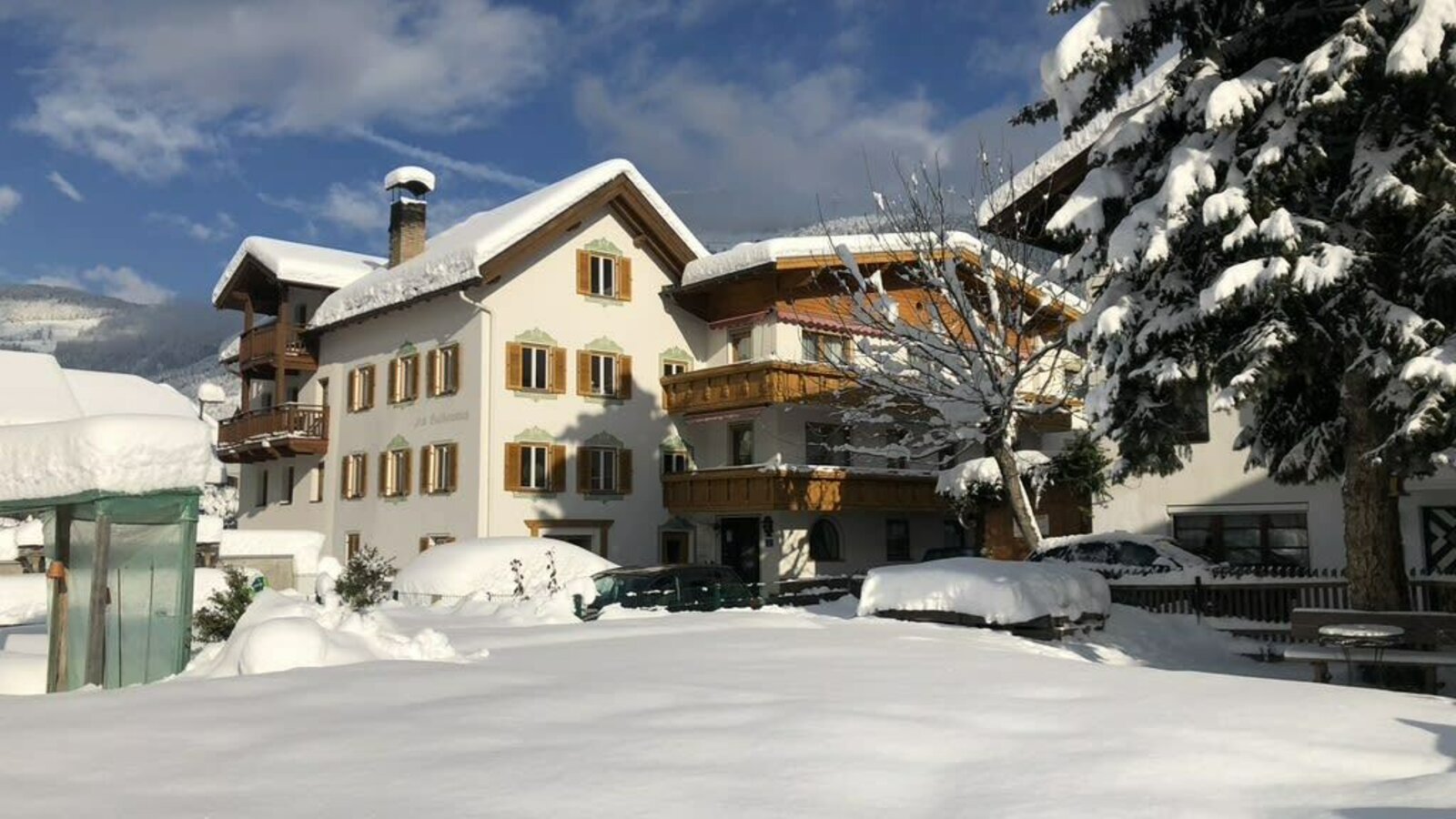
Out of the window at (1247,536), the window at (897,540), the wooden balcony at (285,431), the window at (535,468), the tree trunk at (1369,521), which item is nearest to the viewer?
the tree trunk at (1369,521)

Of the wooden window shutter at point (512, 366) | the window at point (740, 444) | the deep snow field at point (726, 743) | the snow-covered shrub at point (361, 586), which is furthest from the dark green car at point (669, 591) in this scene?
the window at point (740, 444)

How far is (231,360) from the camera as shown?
45.5 meters

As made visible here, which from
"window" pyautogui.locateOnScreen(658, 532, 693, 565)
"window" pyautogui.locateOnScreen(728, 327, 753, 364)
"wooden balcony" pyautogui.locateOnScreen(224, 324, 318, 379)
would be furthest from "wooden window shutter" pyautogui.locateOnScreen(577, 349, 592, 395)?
"wooden balcony" pyautogui.locateOnScreen(224, 324, 318, 379)

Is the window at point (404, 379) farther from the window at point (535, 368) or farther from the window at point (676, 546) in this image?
the window at point (676, 546)

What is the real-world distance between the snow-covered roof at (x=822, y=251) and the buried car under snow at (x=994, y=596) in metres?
11.4

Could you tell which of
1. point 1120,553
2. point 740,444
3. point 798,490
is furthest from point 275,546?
point 1120,553

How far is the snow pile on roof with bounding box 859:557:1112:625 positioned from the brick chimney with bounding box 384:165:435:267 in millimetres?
25023

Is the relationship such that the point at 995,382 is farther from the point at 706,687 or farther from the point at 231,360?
the point at 231,360

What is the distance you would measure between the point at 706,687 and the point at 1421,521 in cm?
1951

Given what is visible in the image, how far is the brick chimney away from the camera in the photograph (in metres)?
39.4

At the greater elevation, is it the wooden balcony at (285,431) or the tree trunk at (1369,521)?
the wooden balcony at (285,431)

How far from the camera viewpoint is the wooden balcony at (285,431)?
39.9 meters

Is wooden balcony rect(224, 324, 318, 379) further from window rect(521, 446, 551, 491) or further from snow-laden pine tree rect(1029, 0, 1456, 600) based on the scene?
snow-laden pine tree rect(1029, 0, 1456, 600)

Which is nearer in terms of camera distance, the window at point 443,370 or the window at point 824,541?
the window at point 824,541
